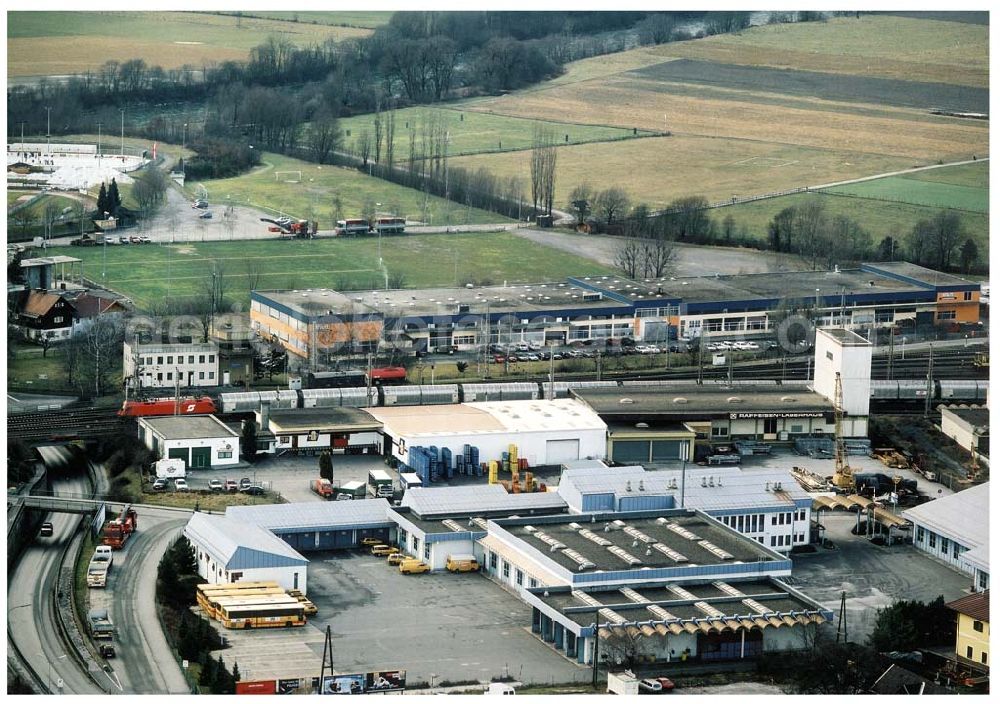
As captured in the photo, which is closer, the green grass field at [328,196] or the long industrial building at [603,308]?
the long industrial building at [603,308]

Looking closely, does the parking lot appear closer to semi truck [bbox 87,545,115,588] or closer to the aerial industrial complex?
the aerial industrial complex

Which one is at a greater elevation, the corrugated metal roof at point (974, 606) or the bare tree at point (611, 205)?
the bare tree at point (611, 205)

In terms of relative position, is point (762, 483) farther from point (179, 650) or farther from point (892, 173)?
point (892, 173)

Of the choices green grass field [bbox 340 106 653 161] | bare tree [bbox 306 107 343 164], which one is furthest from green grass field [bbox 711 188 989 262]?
bare tree [bbox 306 107 343 164]

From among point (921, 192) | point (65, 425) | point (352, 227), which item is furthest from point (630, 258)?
point (65, 425)

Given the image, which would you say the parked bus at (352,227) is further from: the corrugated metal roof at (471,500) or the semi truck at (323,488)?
the corrugated metal roof at (471,500)

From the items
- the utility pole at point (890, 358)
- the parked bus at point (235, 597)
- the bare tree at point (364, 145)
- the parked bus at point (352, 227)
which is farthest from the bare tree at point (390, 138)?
the parked bus at point (235, 597)

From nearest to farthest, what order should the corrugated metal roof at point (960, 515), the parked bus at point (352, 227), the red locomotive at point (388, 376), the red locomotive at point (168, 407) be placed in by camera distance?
the corrugated metal roof at point (960, 515)
the red locomotive at point (168, 407)
the red locomotive at point (388, 376)
the parked bus at point (352, 227)
